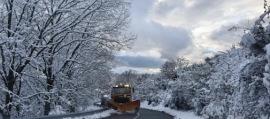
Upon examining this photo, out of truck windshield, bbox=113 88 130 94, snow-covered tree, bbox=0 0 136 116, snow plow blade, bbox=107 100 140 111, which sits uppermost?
snow-covered tree, bbox=0 0 136 116

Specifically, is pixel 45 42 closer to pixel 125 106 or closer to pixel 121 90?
pixel 125 106

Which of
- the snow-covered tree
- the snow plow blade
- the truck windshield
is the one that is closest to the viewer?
the snow-covered tree

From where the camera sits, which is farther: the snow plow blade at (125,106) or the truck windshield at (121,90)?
the truck windshield at (121,90)

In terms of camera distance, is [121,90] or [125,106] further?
[121,90]

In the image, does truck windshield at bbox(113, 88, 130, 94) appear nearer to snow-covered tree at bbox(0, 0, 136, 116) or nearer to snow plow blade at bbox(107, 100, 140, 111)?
snow plow blade at bbox(107, 100, 140, 111)

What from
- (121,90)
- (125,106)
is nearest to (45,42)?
(125,106)

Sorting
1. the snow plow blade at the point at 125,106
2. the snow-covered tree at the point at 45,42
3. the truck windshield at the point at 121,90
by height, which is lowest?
the snow plow blade at the point at 125,106

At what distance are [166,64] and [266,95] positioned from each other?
74.9 meters

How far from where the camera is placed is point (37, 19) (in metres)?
Result: 12.4

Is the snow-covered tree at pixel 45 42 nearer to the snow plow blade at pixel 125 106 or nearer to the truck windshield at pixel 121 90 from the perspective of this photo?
the snow plow blade at pixel 125 106

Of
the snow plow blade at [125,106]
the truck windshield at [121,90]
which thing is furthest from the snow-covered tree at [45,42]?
the truck windshield at [121,90]

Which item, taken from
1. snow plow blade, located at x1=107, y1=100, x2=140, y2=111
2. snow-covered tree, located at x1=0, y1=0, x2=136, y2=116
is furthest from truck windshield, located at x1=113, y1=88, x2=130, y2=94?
snow-covered tree, located at x1=0, y1=0, x2=136, y2=116

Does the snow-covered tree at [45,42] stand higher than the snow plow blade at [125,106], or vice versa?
the snow-covered tree at [45,42]

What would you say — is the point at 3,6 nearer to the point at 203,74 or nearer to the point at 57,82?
the point at 57,82
